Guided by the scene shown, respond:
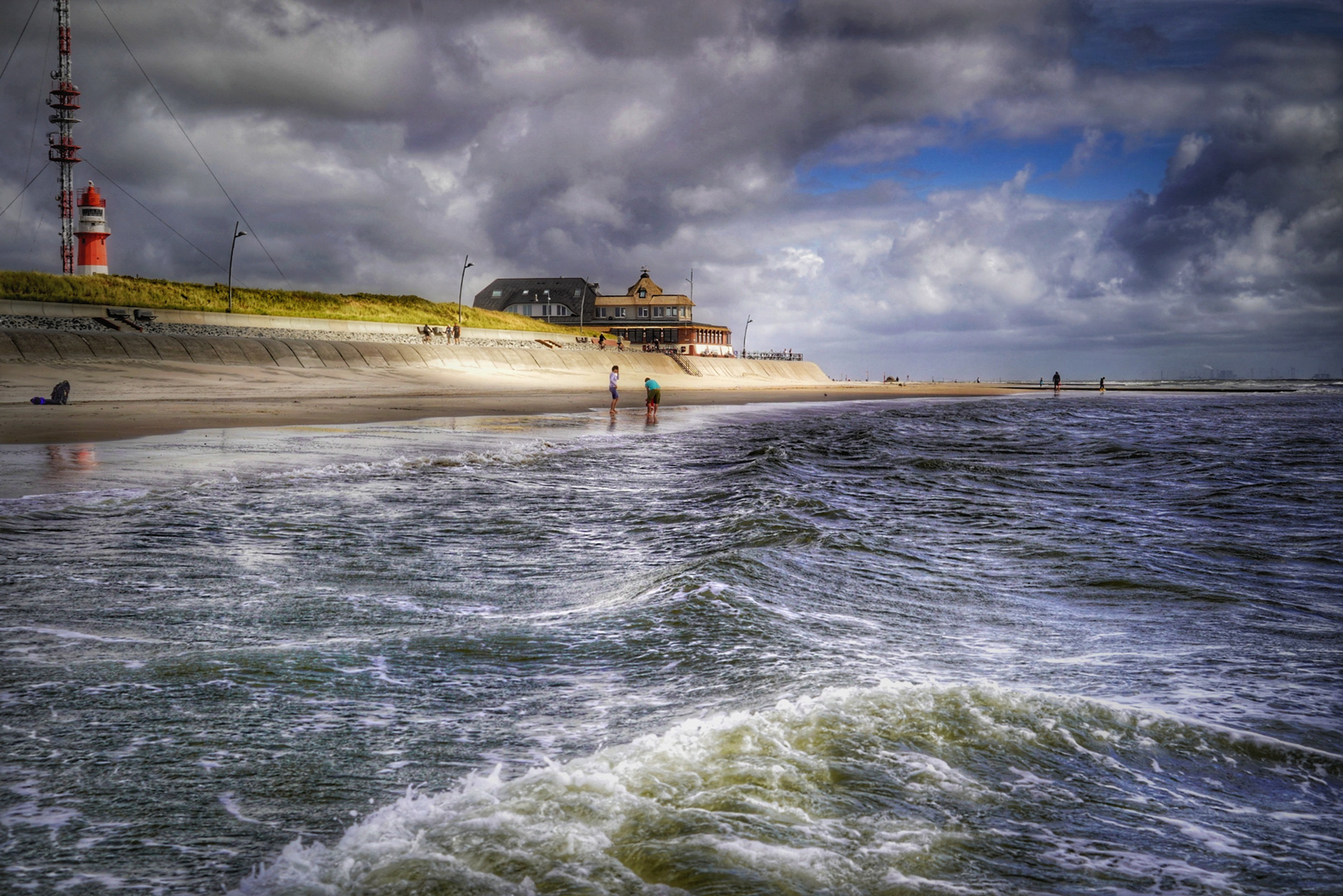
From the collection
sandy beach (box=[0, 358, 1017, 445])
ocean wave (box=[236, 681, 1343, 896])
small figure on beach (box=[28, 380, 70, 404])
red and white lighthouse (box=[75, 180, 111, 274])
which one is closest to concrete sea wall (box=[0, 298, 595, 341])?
sandy beach (box=[0, 358, 1017, 445])

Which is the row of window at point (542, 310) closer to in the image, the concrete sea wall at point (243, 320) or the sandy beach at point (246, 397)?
the concrete sea wall at point (243, 320)

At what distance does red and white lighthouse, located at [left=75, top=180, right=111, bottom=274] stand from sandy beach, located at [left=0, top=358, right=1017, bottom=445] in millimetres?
43699

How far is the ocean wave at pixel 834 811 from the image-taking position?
280 centimetres

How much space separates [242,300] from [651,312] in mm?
57368

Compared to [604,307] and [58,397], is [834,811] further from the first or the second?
[604,307]

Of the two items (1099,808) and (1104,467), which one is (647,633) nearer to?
(1099,808)

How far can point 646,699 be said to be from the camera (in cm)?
449

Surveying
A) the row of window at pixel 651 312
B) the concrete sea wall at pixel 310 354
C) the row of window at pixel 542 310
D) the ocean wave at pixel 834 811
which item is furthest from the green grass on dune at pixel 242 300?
the ocean wave at pixel 834 811

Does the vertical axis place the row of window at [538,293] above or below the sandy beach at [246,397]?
above

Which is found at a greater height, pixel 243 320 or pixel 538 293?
pixel 538 293

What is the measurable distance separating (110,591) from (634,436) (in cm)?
1718

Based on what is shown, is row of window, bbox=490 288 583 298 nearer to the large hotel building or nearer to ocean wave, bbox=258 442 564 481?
the large hotel building

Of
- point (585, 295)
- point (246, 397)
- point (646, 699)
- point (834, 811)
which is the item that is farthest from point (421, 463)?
point (585, 295)

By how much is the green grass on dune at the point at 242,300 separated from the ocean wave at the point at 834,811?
1927 inches
